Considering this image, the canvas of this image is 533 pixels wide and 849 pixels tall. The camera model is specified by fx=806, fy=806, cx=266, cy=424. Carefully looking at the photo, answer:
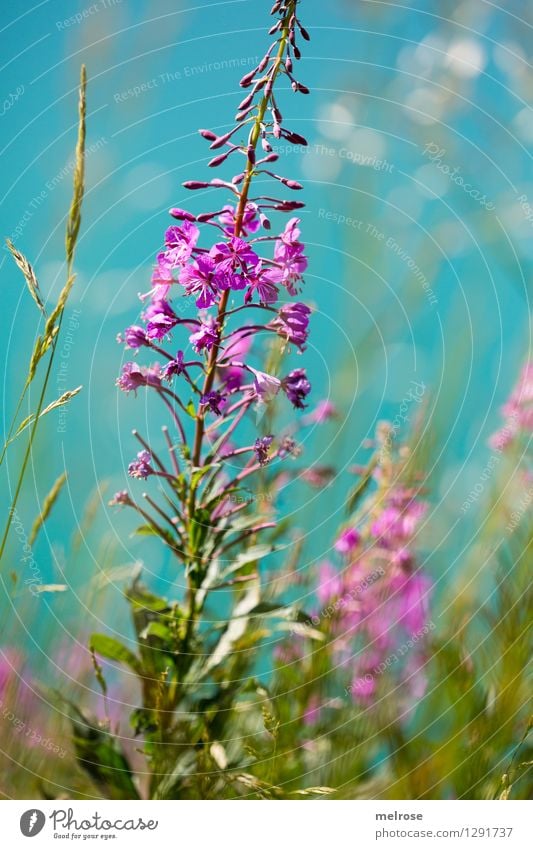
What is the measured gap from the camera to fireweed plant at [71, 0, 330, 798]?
72.7 inches

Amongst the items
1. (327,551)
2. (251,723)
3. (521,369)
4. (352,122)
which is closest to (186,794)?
(251,723)

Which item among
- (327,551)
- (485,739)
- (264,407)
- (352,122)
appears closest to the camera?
(485,739)

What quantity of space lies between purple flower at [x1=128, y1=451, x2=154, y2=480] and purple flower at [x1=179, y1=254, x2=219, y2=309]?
387 millimetres

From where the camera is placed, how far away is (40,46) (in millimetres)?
2600

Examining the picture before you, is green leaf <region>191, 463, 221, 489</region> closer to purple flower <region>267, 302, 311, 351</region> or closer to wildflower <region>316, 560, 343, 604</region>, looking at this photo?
purple flower <region>267, 302, 311, 351</region>

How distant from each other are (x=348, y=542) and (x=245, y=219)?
0.99 meters

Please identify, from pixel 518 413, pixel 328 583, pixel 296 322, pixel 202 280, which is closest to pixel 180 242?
pixel 202 280

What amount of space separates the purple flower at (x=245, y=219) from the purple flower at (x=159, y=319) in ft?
0.77

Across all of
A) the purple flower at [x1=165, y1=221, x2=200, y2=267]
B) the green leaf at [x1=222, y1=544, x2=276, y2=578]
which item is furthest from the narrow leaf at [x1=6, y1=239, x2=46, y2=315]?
the green leaf at [x1=222, y1=544, x2=276, y2=578]

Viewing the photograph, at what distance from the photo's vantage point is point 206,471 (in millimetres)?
1924

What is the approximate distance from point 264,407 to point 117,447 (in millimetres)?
669

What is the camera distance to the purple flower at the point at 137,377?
1948 mm
